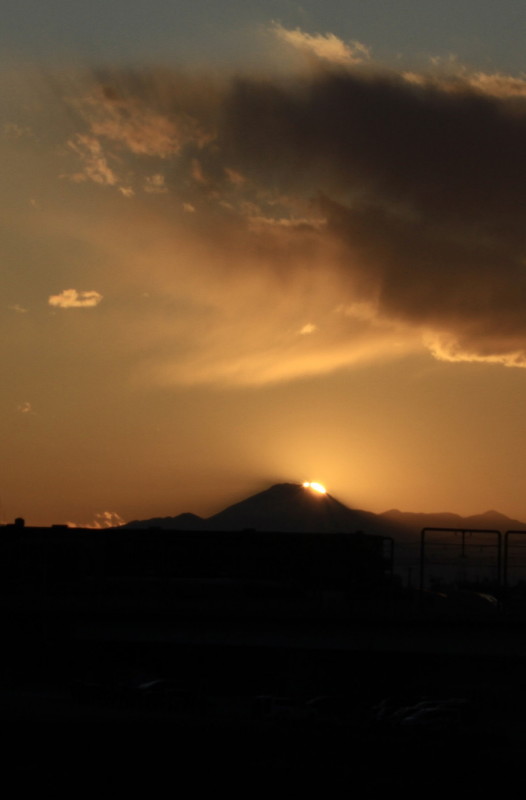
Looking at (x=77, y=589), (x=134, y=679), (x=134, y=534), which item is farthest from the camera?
(x=134, y=534)

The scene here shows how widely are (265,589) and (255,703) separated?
2002 cm

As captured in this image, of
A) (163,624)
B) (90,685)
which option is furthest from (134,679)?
(163,624)

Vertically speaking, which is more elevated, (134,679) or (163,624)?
(163,624)

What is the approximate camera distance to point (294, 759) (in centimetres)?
2858

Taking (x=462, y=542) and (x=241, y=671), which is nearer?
(x=462, y=542)

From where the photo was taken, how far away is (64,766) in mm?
26047

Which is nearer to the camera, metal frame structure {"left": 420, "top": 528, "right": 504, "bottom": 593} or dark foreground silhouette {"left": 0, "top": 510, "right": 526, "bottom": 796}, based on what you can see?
dark foreground silhouette {"left": 0, "top": 510, "right": 526, "bottom": 796}

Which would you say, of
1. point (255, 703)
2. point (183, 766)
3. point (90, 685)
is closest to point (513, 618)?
point (255, 703)

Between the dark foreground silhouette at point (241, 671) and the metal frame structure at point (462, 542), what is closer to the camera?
the dark foreground silhouette at point (241, 671)

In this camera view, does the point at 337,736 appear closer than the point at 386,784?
No

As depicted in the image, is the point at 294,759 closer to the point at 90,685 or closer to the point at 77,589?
the point at 90,685

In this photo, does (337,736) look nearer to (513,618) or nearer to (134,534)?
(513,618)

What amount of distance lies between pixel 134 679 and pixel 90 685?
641 cm

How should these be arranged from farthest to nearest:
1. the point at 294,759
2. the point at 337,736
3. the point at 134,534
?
the point at 134,534 → the point at 337,736 → the point at 294,759
